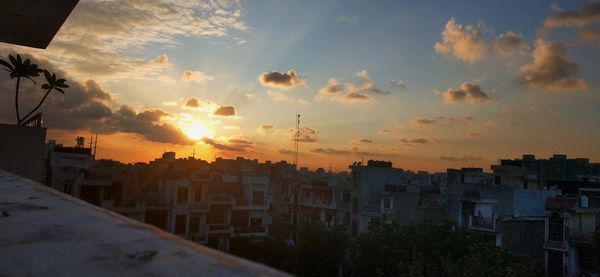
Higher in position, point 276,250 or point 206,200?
point 206,200

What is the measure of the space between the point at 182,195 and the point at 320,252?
11.4m

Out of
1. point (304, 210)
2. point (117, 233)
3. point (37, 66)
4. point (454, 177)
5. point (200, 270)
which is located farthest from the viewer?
point (304, 210)

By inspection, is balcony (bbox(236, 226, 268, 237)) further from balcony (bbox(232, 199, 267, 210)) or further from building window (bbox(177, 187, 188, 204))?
building window (bbox(177, 187, 188, 204))

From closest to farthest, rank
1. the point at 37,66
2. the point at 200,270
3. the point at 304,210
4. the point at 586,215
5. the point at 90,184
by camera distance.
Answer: the point at 200,270 → the point at 37,66 → the point at 586,215 → the point at 90,184 → the point at 304,210

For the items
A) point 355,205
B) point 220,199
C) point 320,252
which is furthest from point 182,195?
point 355,205

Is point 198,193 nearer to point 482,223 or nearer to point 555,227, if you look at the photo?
point 482,223

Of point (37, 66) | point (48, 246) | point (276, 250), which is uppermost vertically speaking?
point (37, 66)

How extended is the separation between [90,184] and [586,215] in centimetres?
3205

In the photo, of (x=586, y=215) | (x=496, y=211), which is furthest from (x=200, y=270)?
(x=496, y=211)

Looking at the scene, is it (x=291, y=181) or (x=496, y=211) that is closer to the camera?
(x=496, y=211)

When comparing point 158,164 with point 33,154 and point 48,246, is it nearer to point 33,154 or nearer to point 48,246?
point 33,154

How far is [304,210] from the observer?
46094 millimetres

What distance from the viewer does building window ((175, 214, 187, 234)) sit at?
34719 millimetres

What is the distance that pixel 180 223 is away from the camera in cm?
3494
